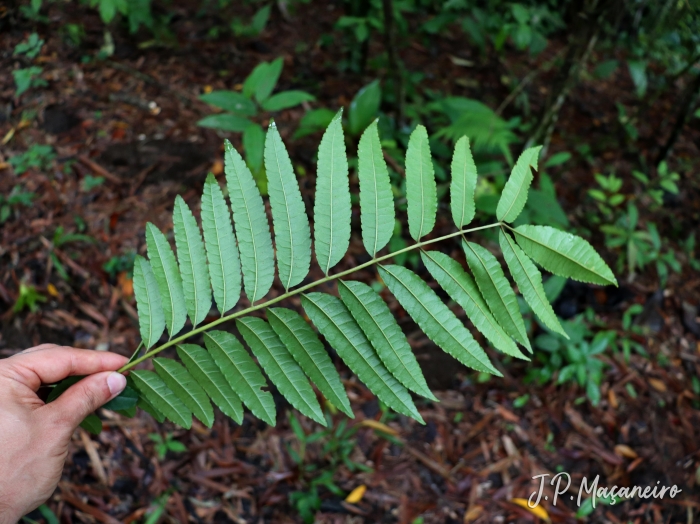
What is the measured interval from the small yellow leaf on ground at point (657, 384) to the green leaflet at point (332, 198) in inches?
117

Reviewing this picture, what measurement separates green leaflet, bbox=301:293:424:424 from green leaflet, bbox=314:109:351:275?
0.13 meters

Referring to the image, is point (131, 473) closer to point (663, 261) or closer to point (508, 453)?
point (508, 453)

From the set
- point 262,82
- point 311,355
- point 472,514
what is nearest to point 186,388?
point 311,355

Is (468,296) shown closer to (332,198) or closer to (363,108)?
(332,198)

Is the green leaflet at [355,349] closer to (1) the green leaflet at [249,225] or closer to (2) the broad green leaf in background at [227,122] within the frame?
(1) the green leaflet at [249,225]

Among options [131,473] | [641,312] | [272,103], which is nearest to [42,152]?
[272,103]

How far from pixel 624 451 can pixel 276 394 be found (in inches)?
89.3

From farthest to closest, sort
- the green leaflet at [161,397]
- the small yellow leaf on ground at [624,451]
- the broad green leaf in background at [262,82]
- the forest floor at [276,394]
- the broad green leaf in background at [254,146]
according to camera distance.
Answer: the broad green leaf in background at [262,82] → the small yellow leaf on ground at [624,451] → the broad green leaf in background at [254,146] → the forest floor at [276,394] → the green leaflet at [161,397]

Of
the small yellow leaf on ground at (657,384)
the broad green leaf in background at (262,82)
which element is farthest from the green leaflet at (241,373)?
the small yellow leaf on ground at (657,384)

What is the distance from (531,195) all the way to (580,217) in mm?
1209

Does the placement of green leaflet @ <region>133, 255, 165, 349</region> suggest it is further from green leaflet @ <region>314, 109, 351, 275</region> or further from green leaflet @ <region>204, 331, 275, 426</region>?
green leaflet @ <region>314, 109, 351, 275</region>

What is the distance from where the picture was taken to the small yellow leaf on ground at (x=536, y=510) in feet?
9.49

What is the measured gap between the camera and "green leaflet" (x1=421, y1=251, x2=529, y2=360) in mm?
1417

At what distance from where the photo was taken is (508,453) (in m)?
3.11
